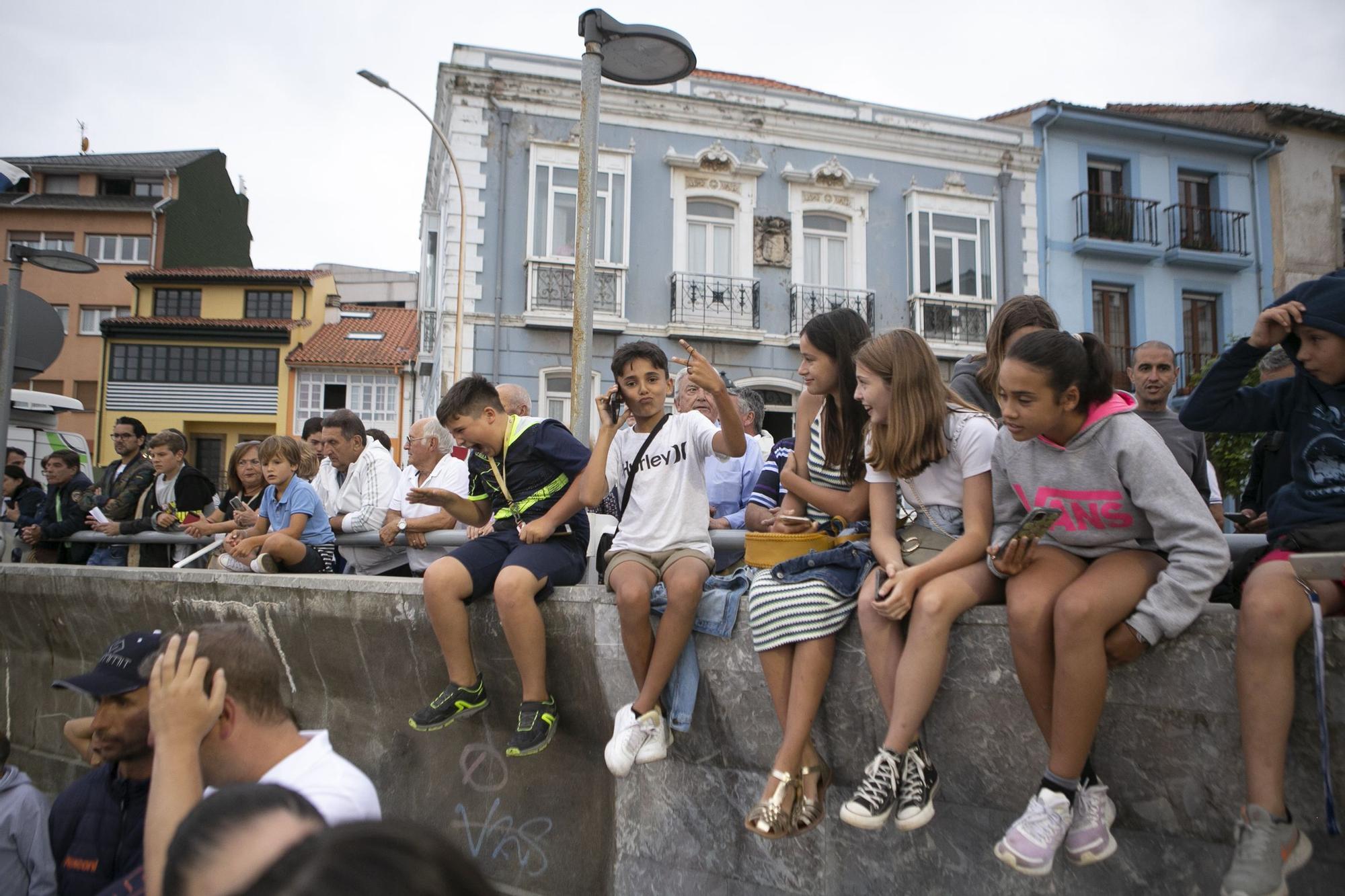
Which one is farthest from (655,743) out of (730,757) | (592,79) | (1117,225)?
(1117,225)

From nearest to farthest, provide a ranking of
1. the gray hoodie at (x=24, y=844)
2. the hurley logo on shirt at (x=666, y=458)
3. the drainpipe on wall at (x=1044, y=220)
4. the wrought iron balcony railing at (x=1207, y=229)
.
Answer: the gray hoodie at (x=24, y=844) < the hurley logo on shirt at (x=666, y=458) < the drainpipe on wall at (x=1044, y=220) < the wrought iron balcony railing at (x=1207, y=229)

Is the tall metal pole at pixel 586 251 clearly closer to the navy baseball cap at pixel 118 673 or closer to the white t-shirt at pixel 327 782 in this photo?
the navy baseball cap at pixel 118 673

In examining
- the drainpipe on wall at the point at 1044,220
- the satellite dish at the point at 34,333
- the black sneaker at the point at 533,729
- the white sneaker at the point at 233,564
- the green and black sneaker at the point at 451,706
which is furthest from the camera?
the drainpipe on wall at the point at 1044,220

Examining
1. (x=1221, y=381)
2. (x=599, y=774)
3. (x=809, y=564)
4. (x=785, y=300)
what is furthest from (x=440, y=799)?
(x=785, y=300)

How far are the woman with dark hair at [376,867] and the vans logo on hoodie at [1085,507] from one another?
228 cm

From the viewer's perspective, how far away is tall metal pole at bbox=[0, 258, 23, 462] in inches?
284

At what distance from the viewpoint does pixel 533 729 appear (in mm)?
3615

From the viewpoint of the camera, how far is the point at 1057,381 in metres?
2.84

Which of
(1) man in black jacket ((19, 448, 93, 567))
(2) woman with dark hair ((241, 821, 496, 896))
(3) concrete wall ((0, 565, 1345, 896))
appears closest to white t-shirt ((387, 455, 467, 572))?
(3) concrete wall ((0, 565, 1345, 896))

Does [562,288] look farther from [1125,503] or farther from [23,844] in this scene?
[1125,503]

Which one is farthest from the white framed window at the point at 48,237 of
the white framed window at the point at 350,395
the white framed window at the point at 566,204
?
the white framed window at the point at 566,204

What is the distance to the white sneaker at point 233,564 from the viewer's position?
5.79m

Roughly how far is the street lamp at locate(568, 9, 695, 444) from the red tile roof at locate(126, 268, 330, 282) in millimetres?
32436

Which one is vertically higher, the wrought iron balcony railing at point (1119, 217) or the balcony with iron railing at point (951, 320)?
the wrought iron balcony railing at point (1119, 217)
